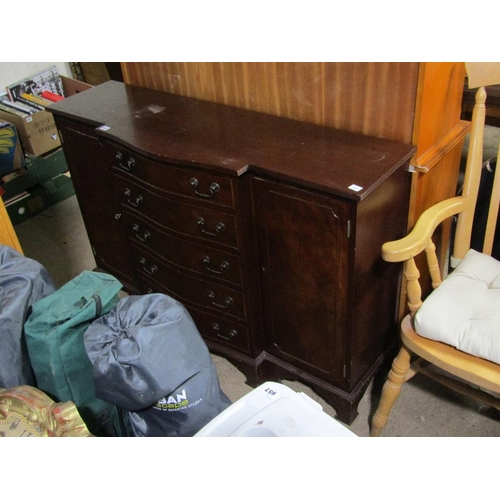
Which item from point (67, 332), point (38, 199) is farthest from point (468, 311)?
point (38, 199)

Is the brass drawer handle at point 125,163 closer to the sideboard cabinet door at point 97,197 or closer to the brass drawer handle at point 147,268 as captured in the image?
the sideboard cabinet door at point 97,197


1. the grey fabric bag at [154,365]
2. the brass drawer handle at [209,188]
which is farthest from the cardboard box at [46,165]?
the grey fabric bag at [154,365]

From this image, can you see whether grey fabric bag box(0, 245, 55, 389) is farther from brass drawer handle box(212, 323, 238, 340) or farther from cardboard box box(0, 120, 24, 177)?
cardboard box box(0, 120, 24, 177)

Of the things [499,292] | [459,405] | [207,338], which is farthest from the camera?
[207,338]

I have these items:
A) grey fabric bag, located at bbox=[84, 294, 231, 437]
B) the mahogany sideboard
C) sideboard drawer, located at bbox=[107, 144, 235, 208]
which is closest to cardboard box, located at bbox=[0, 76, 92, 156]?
the mahogany sideboard

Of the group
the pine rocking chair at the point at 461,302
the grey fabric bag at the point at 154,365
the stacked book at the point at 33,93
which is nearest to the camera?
the grey fabric bag at the point at 154,365

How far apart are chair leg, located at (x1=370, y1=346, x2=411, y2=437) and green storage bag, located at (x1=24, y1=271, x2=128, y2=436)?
82 cm

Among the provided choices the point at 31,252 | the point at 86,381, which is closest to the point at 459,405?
the point at 86,381

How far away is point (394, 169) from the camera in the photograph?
4.79 feet

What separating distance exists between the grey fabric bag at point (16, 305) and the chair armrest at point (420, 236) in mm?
922

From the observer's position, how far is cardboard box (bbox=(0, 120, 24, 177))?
291 centimetres

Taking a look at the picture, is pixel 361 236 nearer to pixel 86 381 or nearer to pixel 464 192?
pixel 464 192

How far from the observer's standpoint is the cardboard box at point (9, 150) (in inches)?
114

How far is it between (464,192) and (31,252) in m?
2.04
